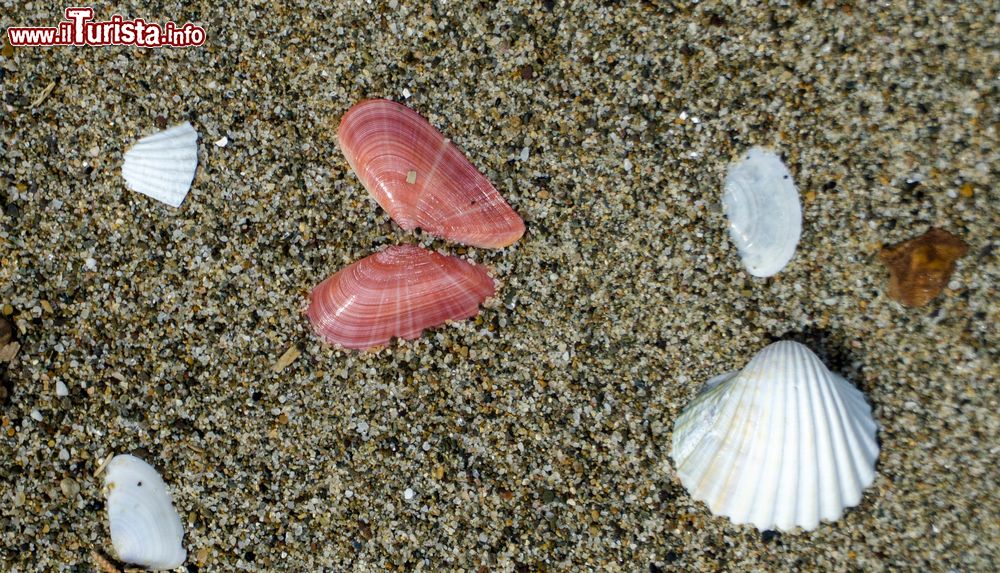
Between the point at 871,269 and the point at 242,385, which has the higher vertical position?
the point at 871,269

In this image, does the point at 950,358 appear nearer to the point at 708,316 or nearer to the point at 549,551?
the point at 708,316

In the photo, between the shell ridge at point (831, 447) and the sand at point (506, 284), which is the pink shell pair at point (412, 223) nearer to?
the sand at point (506, 284)

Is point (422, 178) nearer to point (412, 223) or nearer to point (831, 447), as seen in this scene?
point (412, 223)

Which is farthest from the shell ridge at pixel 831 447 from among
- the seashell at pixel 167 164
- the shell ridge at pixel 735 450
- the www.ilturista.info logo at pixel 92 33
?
the www.ilturista.info logo at pixel 92 33

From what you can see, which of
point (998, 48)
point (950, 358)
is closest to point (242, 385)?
point (950, 358)

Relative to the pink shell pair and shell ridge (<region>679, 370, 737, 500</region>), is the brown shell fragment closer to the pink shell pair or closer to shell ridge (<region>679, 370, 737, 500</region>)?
shell ridge (<region>679, 370, 737, 500</region>)

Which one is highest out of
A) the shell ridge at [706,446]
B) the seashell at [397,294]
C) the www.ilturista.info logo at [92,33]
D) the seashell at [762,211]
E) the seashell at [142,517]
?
the www.ilturista.info logo at [92,33]
